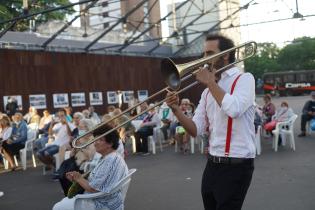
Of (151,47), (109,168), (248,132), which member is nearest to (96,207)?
(109,168)

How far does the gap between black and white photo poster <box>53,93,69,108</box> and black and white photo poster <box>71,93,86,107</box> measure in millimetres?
388

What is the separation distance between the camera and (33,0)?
13.9m

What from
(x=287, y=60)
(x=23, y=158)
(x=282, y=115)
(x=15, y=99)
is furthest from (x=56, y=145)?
(x=287, y=60)

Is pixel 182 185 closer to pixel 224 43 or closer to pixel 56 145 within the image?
pixel 56 145

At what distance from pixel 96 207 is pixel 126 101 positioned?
878 inches

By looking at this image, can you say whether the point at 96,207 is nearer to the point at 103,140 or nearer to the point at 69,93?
the point at 103,140

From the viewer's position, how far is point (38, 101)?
70.6 ft

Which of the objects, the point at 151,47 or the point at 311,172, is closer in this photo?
the point at 311,172

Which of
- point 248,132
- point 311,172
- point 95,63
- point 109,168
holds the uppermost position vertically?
point 95,63

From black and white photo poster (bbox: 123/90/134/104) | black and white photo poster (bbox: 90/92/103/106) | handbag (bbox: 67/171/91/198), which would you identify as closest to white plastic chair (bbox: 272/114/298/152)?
handbag (bbox: 67/171/91/198)

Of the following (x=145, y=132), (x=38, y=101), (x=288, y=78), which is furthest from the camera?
(x=288, y=78)

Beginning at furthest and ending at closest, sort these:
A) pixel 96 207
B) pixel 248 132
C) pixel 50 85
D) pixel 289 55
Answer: pixel 289 55
pixel 50 85
pixel 96 207
pixel 248 132

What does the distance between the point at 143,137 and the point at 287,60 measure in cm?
5844

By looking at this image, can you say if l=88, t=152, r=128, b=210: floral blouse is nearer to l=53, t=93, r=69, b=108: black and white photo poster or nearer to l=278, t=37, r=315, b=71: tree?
l=53, t=93, r=69, b=108: black and white photo poster
